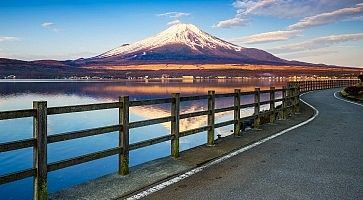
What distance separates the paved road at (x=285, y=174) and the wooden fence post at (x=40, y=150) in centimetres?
151

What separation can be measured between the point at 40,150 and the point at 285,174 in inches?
164

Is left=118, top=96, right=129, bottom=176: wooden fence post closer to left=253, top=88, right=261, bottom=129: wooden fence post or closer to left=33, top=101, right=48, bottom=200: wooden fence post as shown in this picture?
left=33, top=101, right=48, bottom=200: wooden fence post

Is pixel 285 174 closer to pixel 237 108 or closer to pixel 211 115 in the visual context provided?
pixel 211 115

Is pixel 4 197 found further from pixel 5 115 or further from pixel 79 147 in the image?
pixel 79 147

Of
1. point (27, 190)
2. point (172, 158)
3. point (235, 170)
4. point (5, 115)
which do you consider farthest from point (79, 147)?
point (5, 115)

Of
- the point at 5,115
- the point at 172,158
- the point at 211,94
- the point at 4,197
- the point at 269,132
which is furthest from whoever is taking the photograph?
the point at 269,132

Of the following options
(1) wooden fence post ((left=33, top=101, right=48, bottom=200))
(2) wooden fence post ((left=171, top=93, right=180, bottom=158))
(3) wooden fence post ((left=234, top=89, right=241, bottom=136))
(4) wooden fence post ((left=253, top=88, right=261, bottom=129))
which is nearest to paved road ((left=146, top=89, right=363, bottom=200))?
(2) wooden fence post ((left=171, top=93, right=180, bottom=158))

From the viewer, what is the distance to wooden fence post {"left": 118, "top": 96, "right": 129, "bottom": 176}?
6395mm

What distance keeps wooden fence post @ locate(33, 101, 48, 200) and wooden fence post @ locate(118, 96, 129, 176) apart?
156cm

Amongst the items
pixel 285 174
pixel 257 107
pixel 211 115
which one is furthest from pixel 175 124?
pixel 257 107

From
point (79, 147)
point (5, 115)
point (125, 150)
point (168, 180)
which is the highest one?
point (5, 115)

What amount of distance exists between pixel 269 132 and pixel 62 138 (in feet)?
25.2

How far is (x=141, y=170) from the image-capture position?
6.86 metres

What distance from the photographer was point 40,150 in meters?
5.03
